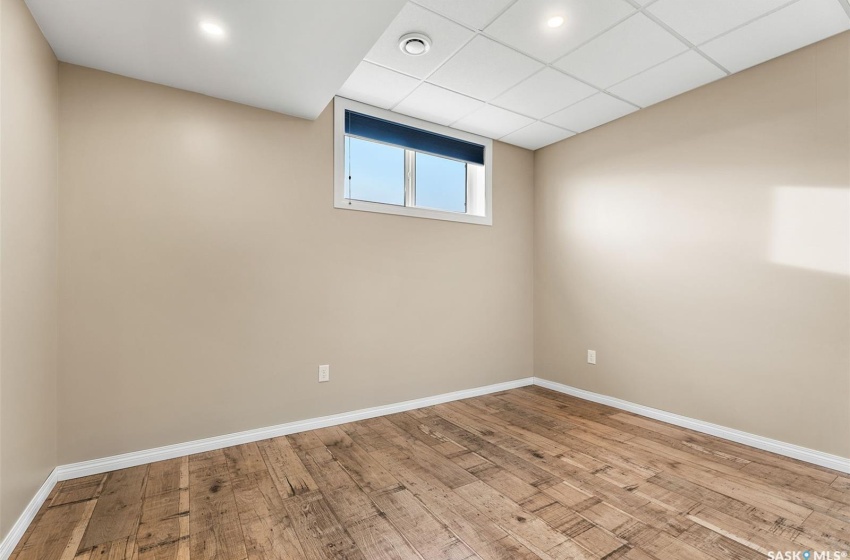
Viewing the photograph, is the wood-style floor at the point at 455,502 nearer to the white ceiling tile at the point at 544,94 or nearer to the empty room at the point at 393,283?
the empty room at the point at 393,283

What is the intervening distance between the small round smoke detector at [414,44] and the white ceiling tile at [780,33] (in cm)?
178

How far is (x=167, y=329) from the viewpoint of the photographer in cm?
→ 240

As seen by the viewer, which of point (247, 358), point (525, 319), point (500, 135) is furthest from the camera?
point (525, 319)

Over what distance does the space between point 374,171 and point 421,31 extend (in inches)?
49.5

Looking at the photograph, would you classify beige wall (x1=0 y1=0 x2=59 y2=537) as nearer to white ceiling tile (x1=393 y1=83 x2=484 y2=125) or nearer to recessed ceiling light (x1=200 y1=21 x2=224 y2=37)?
recessed ceiling light (x1=200 y1=21 x2=224 y2=37)

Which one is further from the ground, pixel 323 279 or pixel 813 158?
pixel 813 158

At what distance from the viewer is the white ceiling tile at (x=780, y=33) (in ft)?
6.70

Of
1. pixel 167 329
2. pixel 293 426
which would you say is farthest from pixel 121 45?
pixel 293 426

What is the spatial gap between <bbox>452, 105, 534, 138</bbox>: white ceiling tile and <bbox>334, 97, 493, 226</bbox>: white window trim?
110 mm

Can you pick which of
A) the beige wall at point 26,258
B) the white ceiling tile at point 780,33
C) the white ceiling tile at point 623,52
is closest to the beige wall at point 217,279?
the beige wall at point 26,258

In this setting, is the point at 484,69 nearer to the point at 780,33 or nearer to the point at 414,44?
the point at 414,44

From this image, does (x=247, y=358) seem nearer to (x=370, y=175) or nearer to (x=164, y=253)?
(x=164, y=253)

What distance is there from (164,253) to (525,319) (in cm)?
338

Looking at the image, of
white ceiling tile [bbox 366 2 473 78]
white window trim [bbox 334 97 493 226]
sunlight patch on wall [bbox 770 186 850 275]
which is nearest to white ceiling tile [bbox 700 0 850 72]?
sunlight patch on wall [bbox 770 186 850 275]
